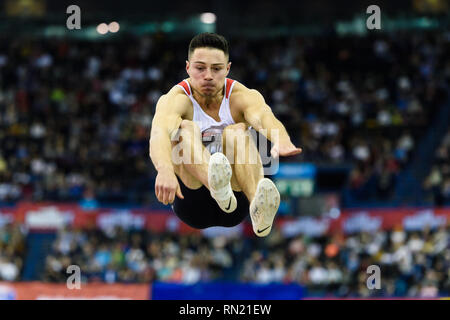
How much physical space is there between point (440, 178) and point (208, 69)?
541 inches

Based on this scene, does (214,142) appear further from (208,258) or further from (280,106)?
(280,106)

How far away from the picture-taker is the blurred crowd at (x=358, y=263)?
1712 centimetres

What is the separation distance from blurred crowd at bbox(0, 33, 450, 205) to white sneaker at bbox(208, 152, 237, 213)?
13.5 meters

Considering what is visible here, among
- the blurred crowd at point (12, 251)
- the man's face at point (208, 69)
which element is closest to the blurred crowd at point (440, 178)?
the blurred crowd at point (12, 251)

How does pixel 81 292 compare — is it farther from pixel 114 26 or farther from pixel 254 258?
pixel 114 26

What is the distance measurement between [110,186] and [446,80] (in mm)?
11689

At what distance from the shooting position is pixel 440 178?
19.9 meters

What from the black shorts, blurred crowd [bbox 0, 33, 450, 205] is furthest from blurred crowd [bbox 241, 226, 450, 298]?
the black shorts

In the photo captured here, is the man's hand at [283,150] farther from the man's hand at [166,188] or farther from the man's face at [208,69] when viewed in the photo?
the man's face at [208,69]

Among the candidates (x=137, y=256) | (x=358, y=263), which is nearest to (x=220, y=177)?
(x=358, y=263)

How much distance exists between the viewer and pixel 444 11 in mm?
26469

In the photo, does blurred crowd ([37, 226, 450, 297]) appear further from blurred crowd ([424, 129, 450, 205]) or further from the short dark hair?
the short dark hair

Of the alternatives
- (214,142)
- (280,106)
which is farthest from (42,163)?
(214,142)

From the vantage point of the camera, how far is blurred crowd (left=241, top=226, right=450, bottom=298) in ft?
56.2
